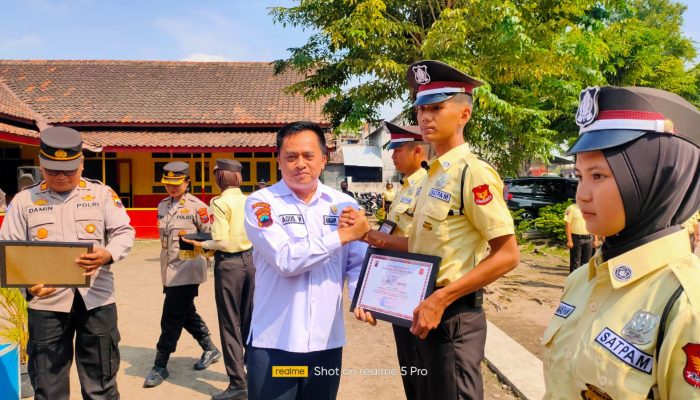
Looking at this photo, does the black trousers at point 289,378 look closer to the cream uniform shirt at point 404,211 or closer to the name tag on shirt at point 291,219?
the name tag on shirt at point 291,219

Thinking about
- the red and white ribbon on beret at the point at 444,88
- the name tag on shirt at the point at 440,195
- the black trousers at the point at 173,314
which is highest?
the red and white ribbon on beret at the point at 444,88

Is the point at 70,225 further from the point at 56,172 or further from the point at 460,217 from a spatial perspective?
the point at 460,217

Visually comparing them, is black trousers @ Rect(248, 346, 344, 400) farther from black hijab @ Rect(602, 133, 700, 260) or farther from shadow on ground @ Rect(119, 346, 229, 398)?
shadow on ground @ Rect(119, 346, 229, 398)

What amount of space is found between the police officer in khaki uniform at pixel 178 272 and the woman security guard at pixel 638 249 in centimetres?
375

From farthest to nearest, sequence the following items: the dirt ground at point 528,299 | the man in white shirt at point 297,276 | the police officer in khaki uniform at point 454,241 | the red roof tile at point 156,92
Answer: the red roof tile at point 156,92, the dirt ground at point 528,299, the man in white shirt at point 297,276, the police officer in khaki uniform at point 454,241

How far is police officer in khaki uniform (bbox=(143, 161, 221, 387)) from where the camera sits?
13.9 ft

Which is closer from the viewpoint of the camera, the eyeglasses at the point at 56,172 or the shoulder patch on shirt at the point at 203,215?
the eyeglasses at the point at 56,172

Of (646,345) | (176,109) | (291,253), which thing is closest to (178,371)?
(291,253)

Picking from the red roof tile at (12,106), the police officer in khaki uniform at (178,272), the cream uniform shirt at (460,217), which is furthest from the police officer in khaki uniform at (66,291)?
the red roof tile at (12,106)

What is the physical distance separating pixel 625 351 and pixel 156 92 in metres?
20.6

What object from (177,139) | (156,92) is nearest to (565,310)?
(177,139)

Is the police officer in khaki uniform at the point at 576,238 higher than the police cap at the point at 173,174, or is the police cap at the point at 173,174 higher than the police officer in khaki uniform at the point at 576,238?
the police cap at the point at 173,174

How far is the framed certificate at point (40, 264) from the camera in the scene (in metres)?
Answer: 2.59

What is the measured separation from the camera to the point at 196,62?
21.6 metres
